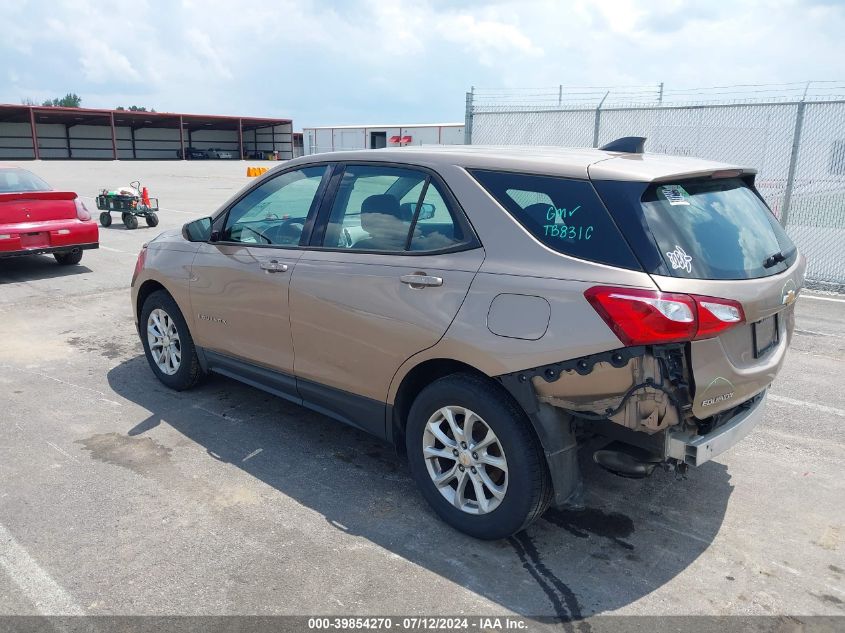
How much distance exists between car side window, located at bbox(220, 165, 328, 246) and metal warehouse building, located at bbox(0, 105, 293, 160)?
53.7 meters

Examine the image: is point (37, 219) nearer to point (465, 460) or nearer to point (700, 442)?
point (465, 460)

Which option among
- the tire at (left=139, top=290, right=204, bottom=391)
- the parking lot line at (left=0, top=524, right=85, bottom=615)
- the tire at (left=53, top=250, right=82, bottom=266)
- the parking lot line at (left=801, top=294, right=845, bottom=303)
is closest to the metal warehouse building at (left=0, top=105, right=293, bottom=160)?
the tire at (left=53, top=250, right=82, bottom=266)

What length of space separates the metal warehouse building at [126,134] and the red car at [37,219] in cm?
4707

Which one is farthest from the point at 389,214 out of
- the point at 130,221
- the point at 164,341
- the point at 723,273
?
the point at 130,221

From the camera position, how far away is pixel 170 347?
5.18m

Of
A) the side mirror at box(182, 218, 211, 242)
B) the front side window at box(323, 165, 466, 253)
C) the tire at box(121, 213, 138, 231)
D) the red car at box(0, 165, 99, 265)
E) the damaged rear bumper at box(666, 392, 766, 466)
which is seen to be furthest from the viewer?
the tire at box(121, 213, 138, 231)

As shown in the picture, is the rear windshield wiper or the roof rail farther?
the roof rail

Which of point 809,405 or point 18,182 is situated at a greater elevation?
point 18,182

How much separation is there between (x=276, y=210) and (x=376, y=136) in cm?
4227

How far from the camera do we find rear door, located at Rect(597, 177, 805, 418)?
9.02 feet

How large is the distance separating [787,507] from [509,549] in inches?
63.2

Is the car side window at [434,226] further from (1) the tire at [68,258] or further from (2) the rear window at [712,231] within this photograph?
(1) the tire at [68,258]

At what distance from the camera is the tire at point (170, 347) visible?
16.4 feet

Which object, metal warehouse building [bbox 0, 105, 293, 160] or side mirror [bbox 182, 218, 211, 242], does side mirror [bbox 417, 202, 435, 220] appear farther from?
metal warehouse building [bbox 0, 105, 293, 160]
